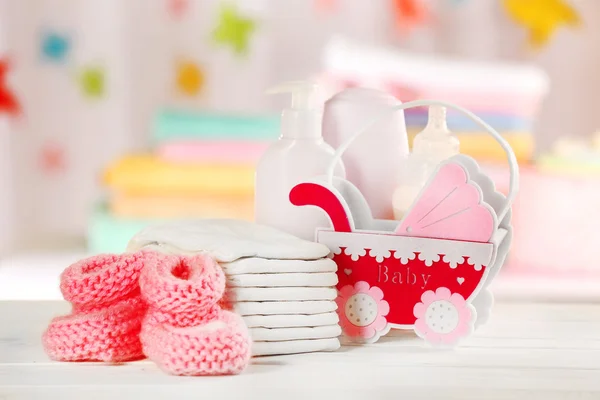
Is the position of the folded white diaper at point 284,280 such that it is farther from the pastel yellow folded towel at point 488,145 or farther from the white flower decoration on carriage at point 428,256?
the pastel yellow folded towel at point 488,145

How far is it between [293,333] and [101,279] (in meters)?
0.14

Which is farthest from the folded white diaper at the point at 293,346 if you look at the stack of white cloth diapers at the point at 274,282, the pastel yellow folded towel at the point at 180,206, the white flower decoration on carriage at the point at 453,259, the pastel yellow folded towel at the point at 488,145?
the pastel yellow folded towel at the point at 488,145

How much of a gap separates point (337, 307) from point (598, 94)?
1.33 meters

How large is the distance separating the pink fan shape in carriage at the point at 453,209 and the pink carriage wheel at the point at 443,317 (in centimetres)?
5

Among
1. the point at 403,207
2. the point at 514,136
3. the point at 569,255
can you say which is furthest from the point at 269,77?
the point at 403,207

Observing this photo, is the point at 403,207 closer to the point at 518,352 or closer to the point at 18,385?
the point at 518,352

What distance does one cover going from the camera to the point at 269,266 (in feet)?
1.96

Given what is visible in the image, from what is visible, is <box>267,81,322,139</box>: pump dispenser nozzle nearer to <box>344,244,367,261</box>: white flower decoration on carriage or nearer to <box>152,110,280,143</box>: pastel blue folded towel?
<box>344,244,367,261</box>: white flower decoration on carriage

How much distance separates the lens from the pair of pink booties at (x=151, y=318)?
0.54 meters

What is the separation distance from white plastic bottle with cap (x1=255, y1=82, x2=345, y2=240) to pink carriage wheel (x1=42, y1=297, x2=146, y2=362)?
0.15 metres

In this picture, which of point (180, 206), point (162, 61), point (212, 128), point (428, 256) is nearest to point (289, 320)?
point (428, 256)

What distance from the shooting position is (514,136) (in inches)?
52.1

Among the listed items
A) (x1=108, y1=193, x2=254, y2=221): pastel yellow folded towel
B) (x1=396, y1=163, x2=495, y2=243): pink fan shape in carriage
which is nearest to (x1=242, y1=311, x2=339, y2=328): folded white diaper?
(x1=396, y1=163, x2=495, y2=243): pink fan shape in carriage

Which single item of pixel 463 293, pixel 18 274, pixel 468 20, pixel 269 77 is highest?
pixel 468 20
